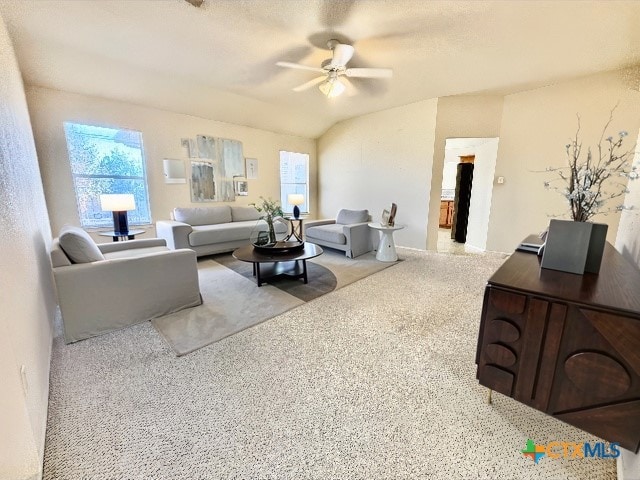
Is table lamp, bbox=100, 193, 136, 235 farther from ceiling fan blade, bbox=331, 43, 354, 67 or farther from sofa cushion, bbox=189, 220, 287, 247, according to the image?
ceiling fan blade, bbox=331, 43, 354, 67

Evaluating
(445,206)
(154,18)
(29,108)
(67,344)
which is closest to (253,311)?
(67,344)

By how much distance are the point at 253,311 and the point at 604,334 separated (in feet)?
7.32

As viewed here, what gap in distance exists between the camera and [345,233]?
13.8 ft

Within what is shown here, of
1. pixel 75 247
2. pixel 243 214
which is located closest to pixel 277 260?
pixel 75 247

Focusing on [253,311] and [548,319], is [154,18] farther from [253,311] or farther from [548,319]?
[548,319]

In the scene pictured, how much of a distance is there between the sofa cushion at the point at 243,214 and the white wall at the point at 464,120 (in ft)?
10.9

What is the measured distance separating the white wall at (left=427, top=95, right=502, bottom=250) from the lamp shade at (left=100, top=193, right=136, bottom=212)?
4.54 m

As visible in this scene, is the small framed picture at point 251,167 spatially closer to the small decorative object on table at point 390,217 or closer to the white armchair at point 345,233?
the white armchair at point 345,233

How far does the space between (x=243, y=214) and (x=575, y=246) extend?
185 inches

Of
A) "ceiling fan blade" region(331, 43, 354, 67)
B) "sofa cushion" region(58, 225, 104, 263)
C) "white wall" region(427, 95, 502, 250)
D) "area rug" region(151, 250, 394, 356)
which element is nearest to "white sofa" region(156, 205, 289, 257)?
"area rug" region(151, 250, 394, 356)

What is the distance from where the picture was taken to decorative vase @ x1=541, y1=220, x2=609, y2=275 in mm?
1262

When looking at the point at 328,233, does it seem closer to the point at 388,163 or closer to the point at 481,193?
A: the point at 388,163

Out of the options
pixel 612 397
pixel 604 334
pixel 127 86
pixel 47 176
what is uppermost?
pixel 127 86

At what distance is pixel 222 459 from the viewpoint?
110 cm
